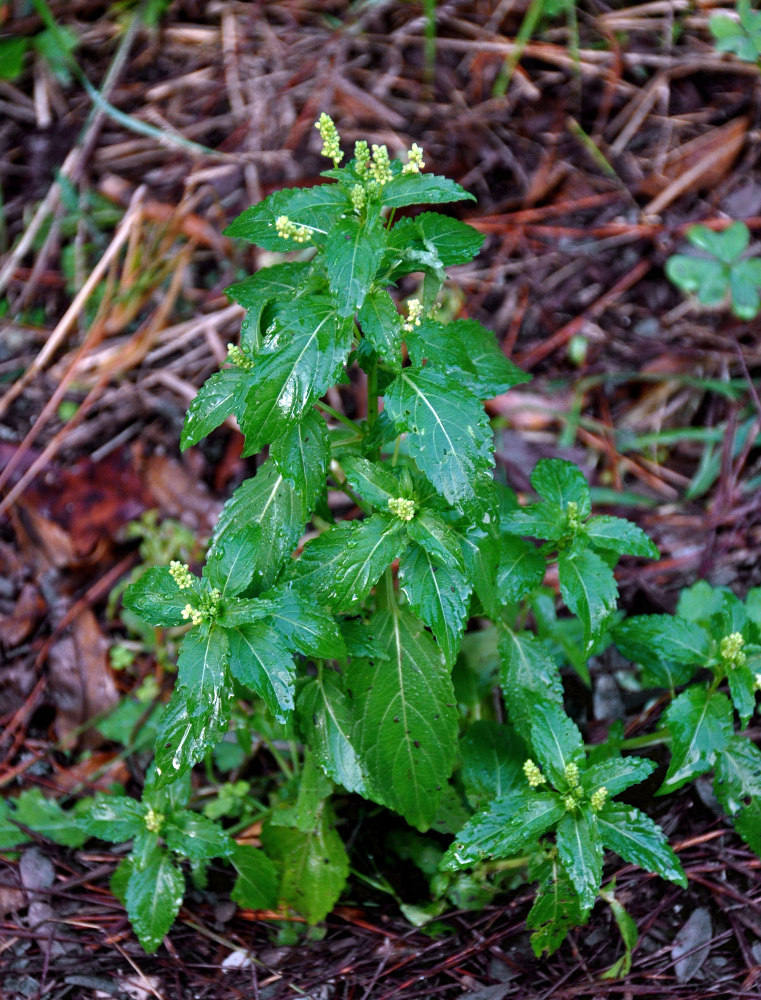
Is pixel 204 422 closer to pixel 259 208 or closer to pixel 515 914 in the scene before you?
pixel 259 208

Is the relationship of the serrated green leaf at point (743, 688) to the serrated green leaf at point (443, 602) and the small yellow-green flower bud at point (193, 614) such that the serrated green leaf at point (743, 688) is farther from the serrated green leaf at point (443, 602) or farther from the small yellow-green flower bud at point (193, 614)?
the small yellow-green flower bud at point (193, 614)

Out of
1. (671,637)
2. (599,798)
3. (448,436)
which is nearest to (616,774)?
(599,798)

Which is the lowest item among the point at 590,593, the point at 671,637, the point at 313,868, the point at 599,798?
the point at 313,868

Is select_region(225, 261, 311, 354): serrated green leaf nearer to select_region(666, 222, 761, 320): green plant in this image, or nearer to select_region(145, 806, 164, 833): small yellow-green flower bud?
select_region(145, 806, 164, 833): small yellow-green flower bud

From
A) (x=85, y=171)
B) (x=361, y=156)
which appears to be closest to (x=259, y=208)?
(x=361, y=156)

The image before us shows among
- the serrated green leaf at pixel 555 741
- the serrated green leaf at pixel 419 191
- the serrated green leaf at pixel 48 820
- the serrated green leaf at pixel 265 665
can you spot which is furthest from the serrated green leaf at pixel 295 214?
the serrated green leaf at pixel 48 820

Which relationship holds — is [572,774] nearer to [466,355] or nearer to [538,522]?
[538,522]
